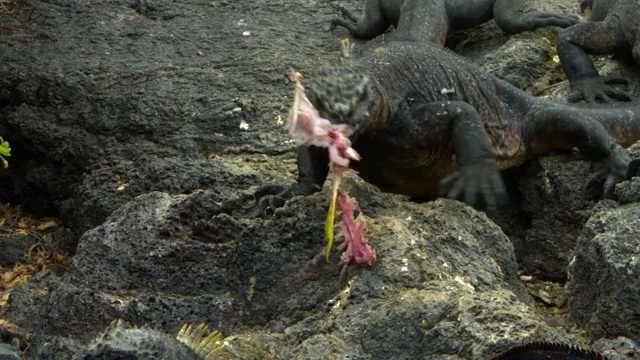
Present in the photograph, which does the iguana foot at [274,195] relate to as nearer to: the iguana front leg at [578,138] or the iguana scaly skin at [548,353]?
the iguana front leg at [578,138]

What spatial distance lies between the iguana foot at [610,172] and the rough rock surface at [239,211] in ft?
0.27

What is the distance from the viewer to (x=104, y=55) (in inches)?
253

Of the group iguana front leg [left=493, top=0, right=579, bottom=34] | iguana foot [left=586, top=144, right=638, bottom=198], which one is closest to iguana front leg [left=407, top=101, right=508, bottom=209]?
iguana foot [left=586, top=144, right=638, bottom=198]

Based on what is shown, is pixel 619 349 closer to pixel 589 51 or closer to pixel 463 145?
pixel 463 145

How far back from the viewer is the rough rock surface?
11.3 feet

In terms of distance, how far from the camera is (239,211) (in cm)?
448

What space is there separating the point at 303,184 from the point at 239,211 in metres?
0.26

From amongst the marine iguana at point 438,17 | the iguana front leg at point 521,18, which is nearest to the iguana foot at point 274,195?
the marine iguana at point 438,17

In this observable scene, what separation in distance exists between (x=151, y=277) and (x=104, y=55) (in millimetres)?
2727

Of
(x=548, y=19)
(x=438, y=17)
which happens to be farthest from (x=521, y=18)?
(x=438, y=17)

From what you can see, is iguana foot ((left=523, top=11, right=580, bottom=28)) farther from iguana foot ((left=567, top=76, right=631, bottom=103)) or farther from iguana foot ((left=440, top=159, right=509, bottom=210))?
iguana foot ((left=440, top=159, right=509, bottom=210))

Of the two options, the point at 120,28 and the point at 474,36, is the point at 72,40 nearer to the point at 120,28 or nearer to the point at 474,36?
the point at 120,28

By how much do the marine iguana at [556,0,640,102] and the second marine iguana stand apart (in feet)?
1.02

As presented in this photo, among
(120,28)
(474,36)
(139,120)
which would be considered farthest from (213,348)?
(474,36)
